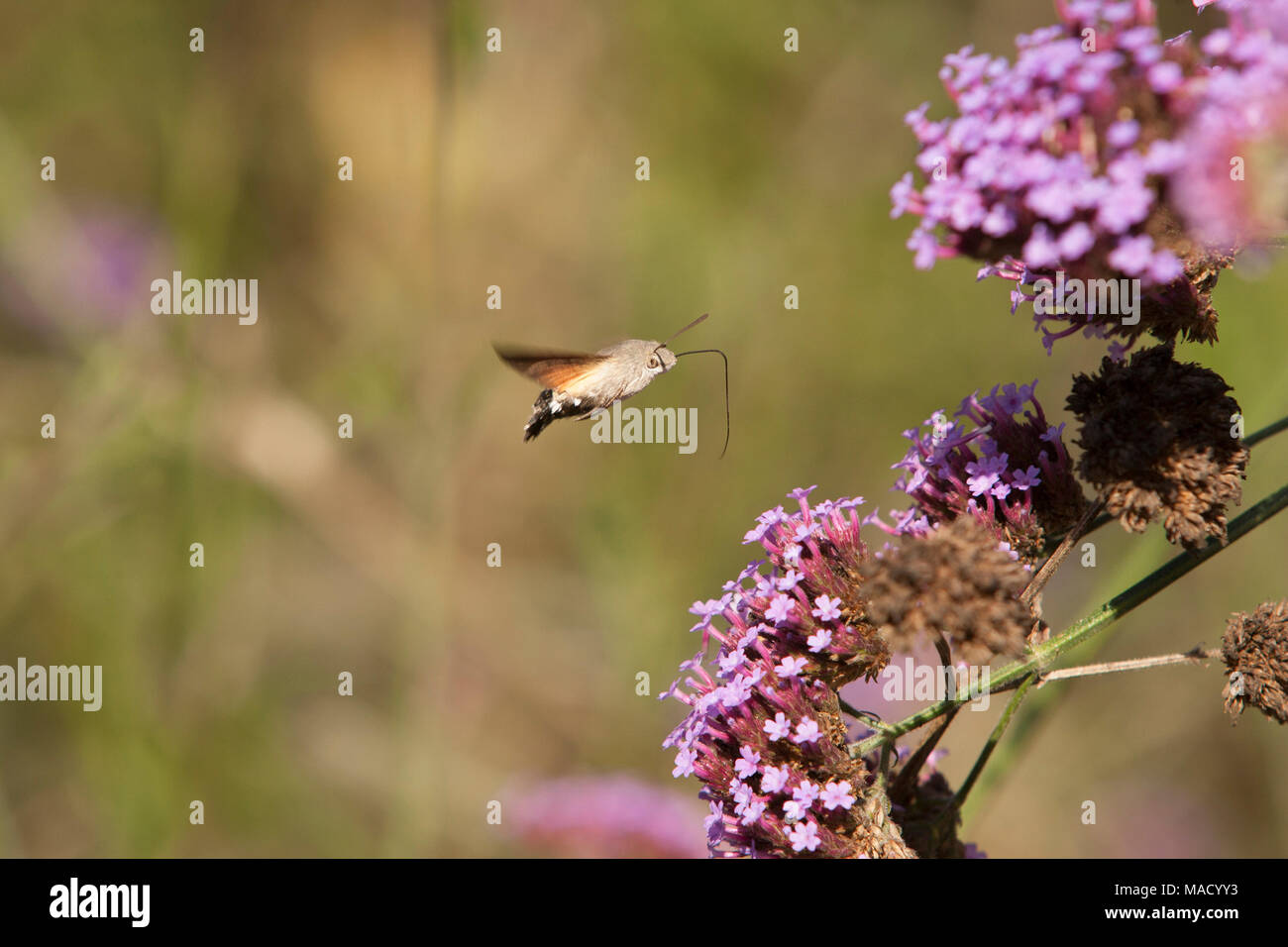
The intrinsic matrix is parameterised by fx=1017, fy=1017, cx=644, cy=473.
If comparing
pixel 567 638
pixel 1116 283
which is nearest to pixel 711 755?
pixel 1116 283

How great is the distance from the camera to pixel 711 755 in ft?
10.8

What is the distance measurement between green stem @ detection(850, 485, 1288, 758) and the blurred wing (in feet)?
6.72

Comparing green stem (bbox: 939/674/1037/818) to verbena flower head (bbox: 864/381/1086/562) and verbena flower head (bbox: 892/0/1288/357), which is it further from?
verbena flower head (bbox: 892/0/1288/357)

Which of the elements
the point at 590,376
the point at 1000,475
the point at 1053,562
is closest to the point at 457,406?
the point at 590,376

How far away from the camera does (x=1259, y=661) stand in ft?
10.2

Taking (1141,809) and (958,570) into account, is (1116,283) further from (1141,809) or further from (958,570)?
(1141,809)

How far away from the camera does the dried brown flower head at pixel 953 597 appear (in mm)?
2725

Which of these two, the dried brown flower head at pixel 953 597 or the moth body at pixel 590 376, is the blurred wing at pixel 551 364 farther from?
the dried brown flower head at pixel 953 597

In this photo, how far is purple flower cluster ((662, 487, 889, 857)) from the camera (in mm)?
3137

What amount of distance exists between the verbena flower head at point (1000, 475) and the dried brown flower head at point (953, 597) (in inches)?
19.0

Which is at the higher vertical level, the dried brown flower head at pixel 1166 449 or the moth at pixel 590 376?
the moth at pixel 590 376

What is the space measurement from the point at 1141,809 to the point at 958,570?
21.3ft
